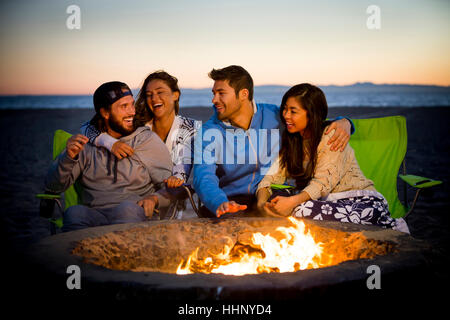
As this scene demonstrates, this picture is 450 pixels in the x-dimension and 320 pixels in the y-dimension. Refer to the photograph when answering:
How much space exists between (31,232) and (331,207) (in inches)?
128

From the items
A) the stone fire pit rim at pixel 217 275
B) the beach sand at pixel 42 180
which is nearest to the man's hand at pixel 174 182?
the beach sand at pixel 42 180

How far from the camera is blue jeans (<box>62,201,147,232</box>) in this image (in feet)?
10.1

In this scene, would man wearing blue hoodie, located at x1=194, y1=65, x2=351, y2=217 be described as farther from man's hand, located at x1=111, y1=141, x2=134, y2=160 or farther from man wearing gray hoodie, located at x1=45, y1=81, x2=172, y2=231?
man's hand, located at x1=111, y1=141, x2=134, y2=160

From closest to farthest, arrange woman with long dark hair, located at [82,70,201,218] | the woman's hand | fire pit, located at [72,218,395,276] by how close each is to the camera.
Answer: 1. fire pit, located at [72,218,395,276]
2. the woman's hand
3. woman with long dark hair, located at [82,70,201,218]

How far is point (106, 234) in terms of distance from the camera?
7.72 ft

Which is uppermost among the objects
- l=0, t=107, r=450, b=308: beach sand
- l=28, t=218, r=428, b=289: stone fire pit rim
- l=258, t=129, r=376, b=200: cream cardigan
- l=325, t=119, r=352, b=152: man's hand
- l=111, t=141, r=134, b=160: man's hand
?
l=325, t=119, r=352, b=152: man's hand

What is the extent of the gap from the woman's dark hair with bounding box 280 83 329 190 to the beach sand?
1.00 meters

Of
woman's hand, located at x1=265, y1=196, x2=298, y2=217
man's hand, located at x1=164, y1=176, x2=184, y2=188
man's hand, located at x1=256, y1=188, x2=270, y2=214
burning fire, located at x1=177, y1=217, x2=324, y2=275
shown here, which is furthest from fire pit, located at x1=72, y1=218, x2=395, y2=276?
man's hand, located at x1=164, y1=176, x2=184, y2=188

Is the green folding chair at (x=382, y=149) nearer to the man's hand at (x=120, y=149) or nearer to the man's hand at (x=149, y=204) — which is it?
the man's hand at (x=149, y=204)

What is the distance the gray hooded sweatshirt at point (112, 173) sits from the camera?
343 cm

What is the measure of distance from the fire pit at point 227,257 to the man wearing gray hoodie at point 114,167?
78 cm

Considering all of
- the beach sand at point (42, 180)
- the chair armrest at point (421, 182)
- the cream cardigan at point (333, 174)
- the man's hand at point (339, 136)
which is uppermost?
the man's hand at point (339, 136)
